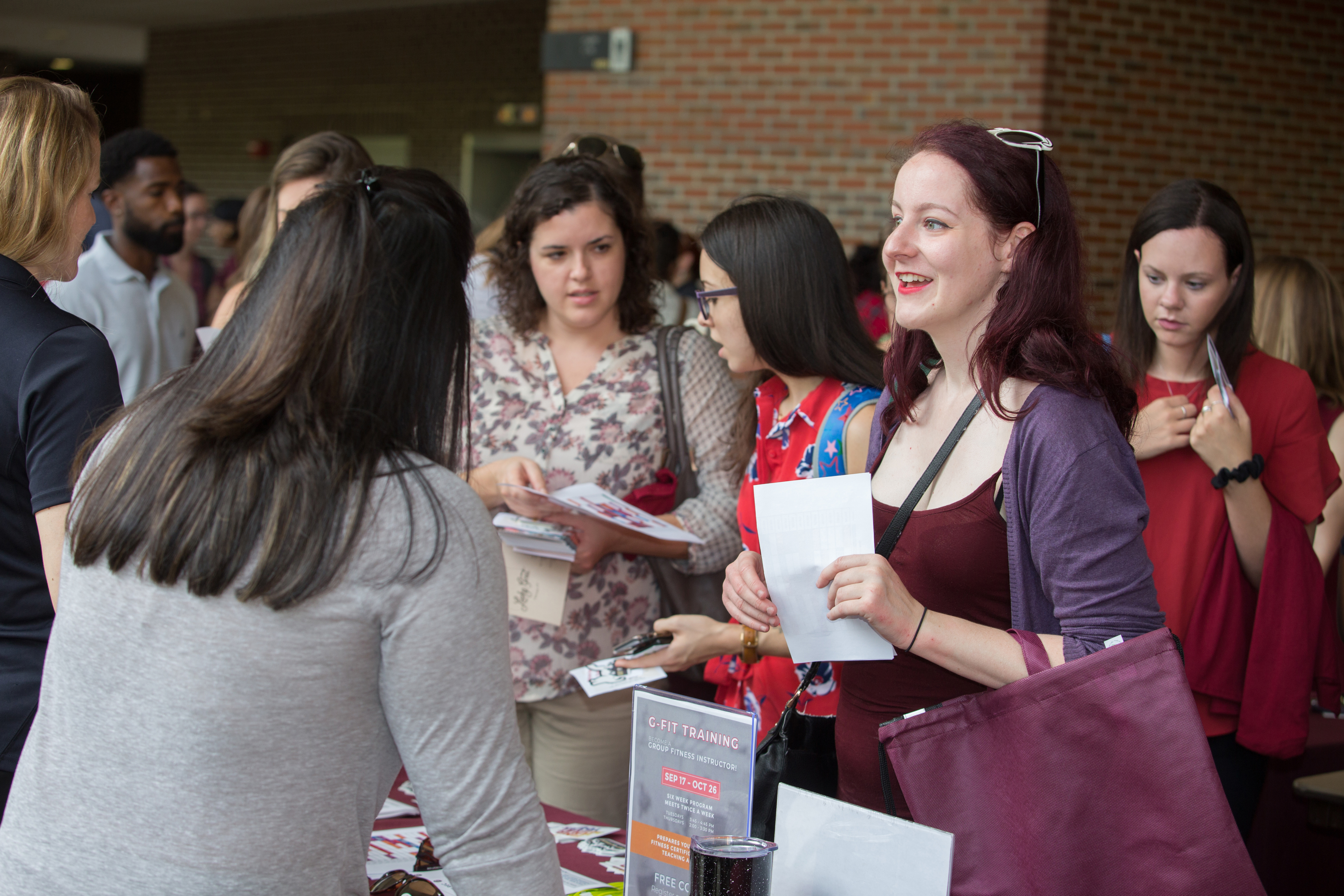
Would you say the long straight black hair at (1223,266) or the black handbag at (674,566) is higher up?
the long straight black hair at (1223,266)

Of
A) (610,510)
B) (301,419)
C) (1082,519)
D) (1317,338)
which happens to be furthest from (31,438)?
(1317,338)

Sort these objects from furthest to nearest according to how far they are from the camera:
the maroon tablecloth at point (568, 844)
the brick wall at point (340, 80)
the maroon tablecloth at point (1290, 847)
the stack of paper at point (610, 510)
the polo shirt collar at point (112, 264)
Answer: the brick wall at point (340, 80) → the polo shirt collar at point (112, 264) → the maroon tablecloth at point (1290, 847) → the stack of paper at point (610, 510) → the maroon tablecloth at point (568, 844)

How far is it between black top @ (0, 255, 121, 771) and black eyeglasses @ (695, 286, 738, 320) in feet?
3.68

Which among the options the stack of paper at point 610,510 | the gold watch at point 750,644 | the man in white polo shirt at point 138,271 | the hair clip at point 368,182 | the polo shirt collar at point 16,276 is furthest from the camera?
the man in white polo shirt at point 138,271

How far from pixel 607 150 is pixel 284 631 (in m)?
2.43

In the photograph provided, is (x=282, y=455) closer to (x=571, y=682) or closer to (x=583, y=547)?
(x=583, y=547)

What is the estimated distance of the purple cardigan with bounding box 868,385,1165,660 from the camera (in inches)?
53.1

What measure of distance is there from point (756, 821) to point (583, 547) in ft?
3.20

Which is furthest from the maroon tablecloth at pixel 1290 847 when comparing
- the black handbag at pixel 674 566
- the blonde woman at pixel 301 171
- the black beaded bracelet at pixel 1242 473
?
the blonde woman at pixel 301 171

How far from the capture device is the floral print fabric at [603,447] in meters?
2.51

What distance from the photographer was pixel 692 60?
6.79m

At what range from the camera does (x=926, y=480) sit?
1.55m

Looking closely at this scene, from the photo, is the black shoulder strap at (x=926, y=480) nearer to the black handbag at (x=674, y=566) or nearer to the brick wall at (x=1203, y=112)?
the black handbag at (x=674, y=566)

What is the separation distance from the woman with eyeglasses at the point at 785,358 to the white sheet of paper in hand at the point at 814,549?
54 centimetres
